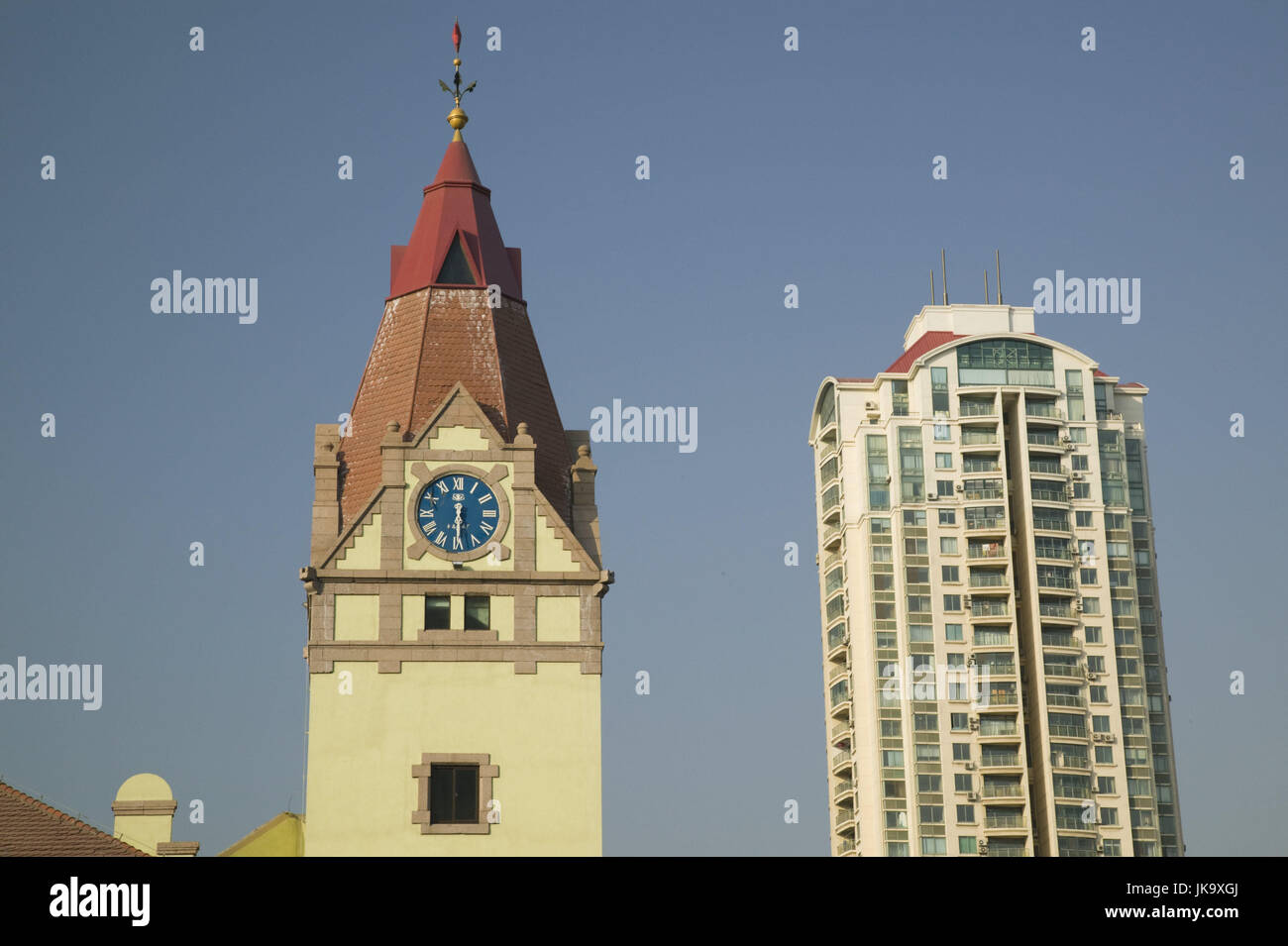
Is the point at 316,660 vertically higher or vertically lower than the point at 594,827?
higher

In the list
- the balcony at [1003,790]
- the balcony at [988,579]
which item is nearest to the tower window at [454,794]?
the balcony at [1003,790]

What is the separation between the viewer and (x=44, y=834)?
2026 inches

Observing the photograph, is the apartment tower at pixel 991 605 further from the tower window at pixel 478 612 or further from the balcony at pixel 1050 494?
the tower window at pixel 478 612

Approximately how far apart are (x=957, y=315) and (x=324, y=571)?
106909mm

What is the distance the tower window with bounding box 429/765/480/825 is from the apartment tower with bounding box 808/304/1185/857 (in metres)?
84.9

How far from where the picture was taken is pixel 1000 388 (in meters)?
151

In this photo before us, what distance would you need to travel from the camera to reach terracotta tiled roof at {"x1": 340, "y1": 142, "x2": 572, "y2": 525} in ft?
197

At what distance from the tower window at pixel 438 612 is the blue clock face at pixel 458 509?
6.36 ft

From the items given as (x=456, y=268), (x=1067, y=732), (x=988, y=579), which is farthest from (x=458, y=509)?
(x=988, y=579)

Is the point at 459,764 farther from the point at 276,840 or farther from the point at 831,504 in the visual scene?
the point at 831,504
